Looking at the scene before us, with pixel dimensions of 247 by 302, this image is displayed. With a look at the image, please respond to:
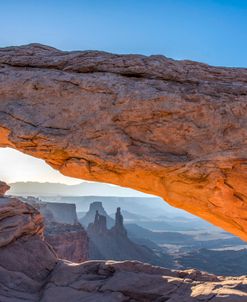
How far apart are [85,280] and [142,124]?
15.9 feet

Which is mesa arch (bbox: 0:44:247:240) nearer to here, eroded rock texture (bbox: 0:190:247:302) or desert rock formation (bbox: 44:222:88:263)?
eroded rock texture (bbox: 0:190:247:302)

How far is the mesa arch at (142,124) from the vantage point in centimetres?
861

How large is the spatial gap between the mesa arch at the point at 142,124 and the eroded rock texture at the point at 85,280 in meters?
1.95

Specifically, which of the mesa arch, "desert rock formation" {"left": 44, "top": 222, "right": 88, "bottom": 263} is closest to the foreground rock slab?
the mesa arch

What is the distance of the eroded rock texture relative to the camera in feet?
28.5

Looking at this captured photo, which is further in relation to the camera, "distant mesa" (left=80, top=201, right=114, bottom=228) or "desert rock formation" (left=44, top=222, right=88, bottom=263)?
"distant mesa" (left=80, top=201, right=114, bottom=228)

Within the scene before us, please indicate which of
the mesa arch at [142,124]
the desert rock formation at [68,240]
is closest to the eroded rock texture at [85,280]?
the mesa arch at [142,124]

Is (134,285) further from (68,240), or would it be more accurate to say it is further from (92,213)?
(92,213)

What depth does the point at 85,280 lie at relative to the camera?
982 centimetres

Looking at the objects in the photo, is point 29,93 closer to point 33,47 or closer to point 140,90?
point 33,47

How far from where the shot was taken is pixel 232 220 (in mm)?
9227

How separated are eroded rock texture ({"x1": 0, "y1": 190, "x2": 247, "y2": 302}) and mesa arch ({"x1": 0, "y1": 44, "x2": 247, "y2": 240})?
1946 millimetres

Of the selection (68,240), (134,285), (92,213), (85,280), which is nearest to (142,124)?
(134,285)

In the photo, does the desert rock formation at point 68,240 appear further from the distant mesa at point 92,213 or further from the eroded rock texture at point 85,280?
the distant mesa at point 92,213
